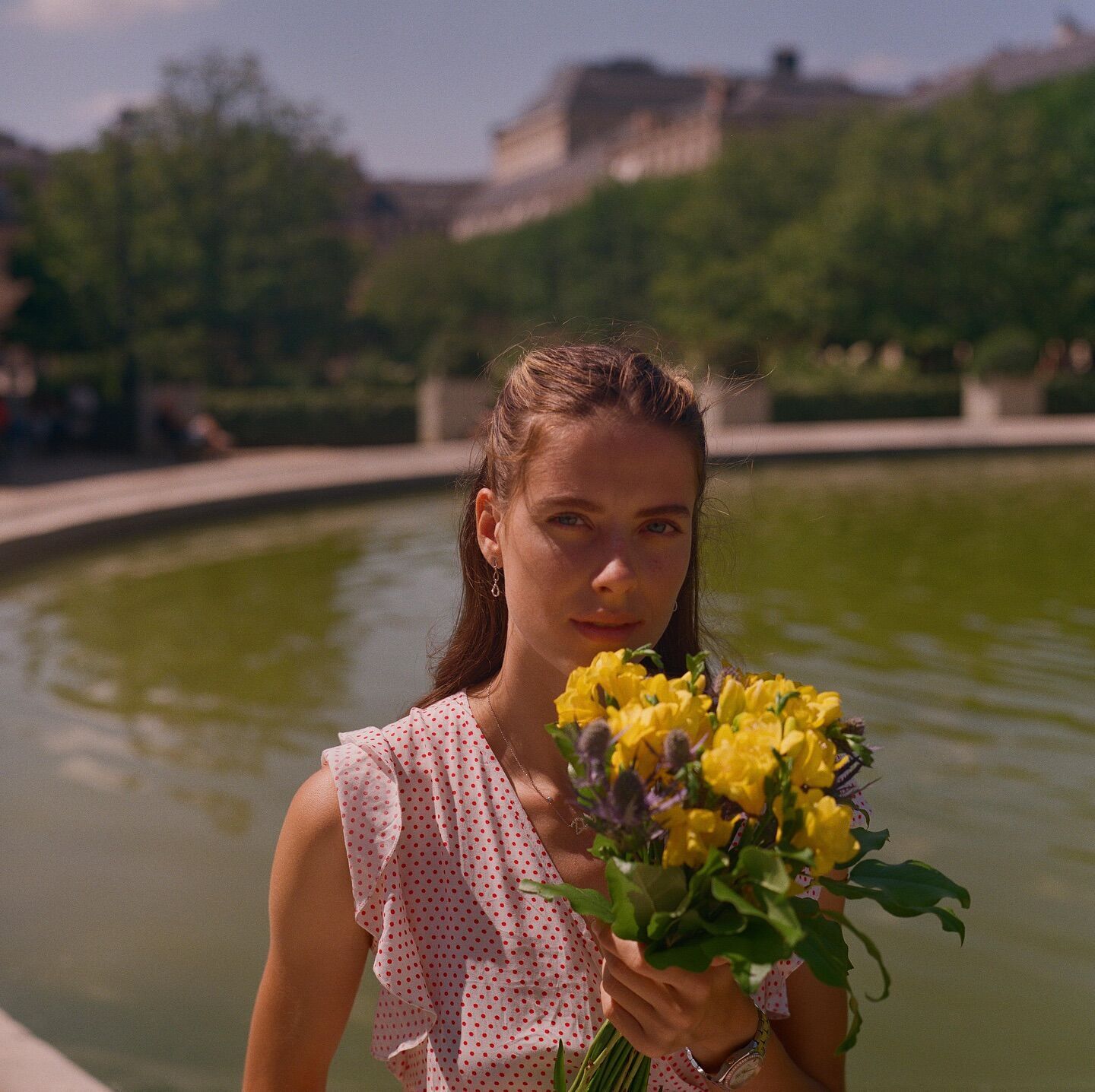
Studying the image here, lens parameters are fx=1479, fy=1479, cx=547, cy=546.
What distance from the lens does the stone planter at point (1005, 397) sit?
110 ft

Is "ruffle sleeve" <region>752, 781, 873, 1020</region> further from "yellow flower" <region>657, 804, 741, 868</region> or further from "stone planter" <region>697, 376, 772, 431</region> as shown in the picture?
"stone planter" <region>697, 376, 772, 431</region>

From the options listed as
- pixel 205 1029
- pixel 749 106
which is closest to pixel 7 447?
pixel 205 1029

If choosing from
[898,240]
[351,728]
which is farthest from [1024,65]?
[351,728]

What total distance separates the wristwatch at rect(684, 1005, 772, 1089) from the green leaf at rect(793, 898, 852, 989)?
313 millimetres

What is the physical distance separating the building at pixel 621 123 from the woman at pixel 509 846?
9339 centimetres

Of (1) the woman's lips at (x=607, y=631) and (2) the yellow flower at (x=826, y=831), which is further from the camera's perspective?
(1) the woman's lips at (x=607, y=631)

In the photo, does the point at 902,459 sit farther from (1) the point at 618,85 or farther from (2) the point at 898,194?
(1) the point at 618,85

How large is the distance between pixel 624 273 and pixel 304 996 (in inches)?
2447

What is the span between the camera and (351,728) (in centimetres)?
736

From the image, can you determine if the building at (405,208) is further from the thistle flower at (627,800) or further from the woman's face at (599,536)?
the thistle flower at (627,800)

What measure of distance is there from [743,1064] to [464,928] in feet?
1.28

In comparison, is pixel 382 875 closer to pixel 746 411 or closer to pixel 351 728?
pixel 351 728

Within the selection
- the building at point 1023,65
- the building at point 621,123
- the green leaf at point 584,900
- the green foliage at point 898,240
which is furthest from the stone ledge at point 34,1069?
the building at point 621,123

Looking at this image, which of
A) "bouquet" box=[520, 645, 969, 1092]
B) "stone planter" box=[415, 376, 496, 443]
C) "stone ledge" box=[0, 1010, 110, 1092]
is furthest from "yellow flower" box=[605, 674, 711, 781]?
"stone planter" box=[415, 376, 496, 443]
